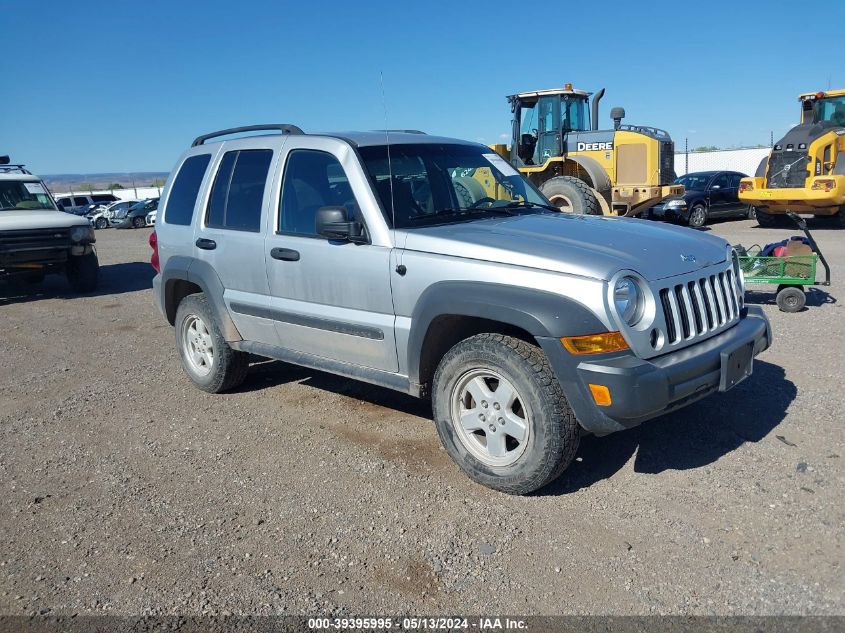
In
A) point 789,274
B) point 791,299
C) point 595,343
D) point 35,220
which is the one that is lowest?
point 791,299

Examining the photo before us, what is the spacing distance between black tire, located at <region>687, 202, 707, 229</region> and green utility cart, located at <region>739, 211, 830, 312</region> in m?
11.3

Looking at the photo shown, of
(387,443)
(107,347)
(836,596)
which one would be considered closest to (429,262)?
(387,443)

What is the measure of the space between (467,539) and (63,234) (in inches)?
392

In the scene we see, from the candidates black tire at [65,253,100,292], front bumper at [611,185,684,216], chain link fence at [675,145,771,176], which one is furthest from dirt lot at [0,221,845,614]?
chain link fence at [675,145,771,176]

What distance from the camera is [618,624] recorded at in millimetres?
2801

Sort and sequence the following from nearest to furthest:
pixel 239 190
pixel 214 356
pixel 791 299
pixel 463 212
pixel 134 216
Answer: pixel 463 212
pixel 239 190
pixel 214 356
pixel 791 299
pixel 134 216

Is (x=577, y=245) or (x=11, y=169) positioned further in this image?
(x=11, y=169)

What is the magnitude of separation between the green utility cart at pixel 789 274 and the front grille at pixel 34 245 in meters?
9.83

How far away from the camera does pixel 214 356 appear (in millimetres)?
5676

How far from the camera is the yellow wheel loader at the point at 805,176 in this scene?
15820mm

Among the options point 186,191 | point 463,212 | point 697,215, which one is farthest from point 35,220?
point 697,215

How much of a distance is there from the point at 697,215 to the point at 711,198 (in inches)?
28.0

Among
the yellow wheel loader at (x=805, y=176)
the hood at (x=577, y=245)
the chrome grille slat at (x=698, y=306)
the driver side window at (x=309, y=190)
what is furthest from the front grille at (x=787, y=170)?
the driver side window at (x=309, y=190)

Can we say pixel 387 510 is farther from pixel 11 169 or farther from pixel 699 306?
pixel 11 169
